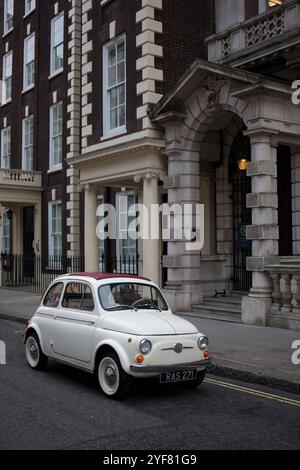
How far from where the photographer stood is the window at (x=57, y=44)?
960 inches

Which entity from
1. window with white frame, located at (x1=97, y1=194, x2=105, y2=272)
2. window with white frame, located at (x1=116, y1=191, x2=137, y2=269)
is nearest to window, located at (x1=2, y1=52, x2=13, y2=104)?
window with white frame, located at (x1=97, y1=194, x2=105, y2=272)

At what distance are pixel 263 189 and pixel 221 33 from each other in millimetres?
6119

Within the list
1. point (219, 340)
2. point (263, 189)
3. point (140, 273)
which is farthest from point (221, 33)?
point (219, 340)

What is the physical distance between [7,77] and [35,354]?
23234 millimetres

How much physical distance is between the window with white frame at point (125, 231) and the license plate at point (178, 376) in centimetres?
1267

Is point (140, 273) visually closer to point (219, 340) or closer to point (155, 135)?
point (155, 135)

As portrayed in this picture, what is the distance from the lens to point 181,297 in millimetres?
15305

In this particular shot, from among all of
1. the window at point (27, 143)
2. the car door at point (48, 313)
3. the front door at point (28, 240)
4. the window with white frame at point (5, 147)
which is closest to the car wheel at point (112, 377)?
the car door at point (48, 313)

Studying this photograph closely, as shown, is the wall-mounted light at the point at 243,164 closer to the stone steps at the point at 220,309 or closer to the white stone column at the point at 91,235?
the stone steps at the point at 220,309

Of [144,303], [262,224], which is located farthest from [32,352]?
[262,224]

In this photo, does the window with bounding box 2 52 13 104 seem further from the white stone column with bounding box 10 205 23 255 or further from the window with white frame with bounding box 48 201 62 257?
the window with white frame with bounding box 48 201 62 257

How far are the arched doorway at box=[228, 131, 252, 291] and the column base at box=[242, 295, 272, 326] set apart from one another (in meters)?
3.48

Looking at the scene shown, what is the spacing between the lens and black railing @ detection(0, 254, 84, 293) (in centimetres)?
2227

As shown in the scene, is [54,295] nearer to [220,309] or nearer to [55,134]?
[220,309]
